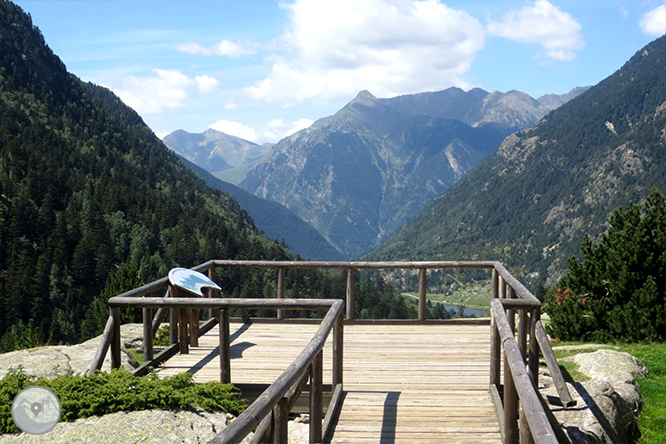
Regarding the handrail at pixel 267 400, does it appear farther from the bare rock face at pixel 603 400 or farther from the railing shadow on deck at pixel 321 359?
the bare rock face at pixel 603 400

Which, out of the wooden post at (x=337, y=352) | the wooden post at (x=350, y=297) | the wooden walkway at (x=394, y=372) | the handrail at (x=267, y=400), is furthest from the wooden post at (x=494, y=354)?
the wooden post at (x=350, y=297)

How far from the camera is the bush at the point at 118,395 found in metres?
5.32

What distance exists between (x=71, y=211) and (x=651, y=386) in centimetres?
9874

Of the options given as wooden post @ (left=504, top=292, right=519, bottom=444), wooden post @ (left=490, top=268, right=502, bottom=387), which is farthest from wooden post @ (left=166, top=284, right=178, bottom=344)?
wooden post @ (left=504, top=292, right=519, bottom=444)

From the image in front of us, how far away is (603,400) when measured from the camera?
24.2ft

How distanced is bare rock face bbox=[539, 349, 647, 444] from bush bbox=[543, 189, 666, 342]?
2.67 metres

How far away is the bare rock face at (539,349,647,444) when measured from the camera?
6277mm

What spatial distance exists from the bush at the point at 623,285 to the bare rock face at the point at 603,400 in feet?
8.77

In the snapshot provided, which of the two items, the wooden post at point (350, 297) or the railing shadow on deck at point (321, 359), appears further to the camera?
the wooden post at point (350, 297)

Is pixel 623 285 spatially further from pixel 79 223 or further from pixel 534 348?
pixel 79 223

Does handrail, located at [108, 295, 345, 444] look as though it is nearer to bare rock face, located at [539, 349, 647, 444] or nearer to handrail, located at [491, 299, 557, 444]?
handrail, located at [491, 299, 557, 444]

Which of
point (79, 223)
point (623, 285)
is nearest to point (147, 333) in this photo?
point (623, 285)

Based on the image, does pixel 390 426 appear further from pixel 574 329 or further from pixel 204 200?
pixel 204 200

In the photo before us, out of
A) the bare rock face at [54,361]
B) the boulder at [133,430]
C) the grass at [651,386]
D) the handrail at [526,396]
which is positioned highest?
the handrail at [526,396]
